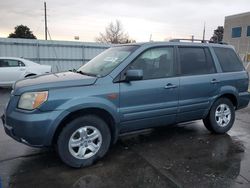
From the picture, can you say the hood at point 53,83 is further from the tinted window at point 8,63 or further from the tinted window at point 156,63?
the tinted window at point 8,63

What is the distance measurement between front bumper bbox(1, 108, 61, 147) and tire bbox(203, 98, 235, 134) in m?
3.24

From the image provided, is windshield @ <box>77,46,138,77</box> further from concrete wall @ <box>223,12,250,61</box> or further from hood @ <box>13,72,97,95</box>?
concrete wall @ <box>223,12,250,61</box>

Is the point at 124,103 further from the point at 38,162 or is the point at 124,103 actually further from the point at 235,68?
the point at 235,68

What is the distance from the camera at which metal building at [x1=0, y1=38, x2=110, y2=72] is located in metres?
15.5

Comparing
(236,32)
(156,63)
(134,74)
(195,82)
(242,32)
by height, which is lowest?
(195,82)

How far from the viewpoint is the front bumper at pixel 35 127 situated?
3.37 metres

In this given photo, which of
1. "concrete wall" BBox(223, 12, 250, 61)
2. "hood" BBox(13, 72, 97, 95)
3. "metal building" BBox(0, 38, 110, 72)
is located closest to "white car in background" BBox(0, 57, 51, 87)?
"metal building" BBox(0, 38, 110, 72)

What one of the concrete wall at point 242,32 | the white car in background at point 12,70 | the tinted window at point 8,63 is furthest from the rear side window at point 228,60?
the concrete wall at point 242,32

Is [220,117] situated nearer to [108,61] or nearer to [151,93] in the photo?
[151,93]

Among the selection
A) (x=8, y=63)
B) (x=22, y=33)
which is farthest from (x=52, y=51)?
(x=22, y=33)

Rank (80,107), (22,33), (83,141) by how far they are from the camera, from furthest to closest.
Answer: (22,33), (83,141), (80,107)

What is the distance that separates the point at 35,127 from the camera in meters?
3.36

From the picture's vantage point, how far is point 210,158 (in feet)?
13.8

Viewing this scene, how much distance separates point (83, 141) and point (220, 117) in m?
3.05
